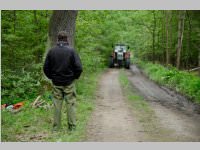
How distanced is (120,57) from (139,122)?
30213 millimetres

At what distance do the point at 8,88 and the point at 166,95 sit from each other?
21.7ft

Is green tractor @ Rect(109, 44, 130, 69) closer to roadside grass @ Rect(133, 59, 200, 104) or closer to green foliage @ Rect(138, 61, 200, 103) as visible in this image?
roadside grass @ Rect(133, 59, 200, 104)

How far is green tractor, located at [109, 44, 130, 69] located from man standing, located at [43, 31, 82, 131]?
1210 inches

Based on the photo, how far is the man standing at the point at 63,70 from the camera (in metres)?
8.62

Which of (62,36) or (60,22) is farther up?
(60,22)

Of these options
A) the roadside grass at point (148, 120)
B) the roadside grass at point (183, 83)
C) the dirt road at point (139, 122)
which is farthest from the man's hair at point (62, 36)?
the roadside grass at point (183, 83)

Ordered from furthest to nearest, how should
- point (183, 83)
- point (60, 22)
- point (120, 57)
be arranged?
point (120, 57)
point (183, 83)
point (60, 22)

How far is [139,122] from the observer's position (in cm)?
1035

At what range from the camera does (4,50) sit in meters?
15.9

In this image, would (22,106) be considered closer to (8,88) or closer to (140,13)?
(8,88)

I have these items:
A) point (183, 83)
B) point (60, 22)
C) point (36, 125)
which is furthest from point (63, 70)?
point (183, 83)

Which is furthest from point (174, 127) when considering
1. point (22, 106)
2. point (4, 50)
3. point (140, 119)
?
point (4, 50)

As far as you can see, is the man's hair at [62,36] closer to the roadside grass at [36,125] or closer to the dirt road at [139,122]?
the roadside grass at [36,125]

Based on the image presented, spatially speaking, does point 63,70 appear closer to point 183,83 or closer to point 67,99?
point 67,99
